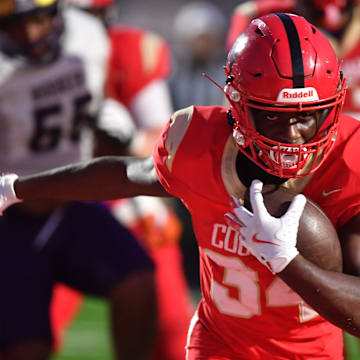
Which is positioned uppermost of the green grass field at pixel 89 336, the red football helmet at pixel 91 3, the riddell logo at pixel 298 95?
the riddell logo at pixel 298 95

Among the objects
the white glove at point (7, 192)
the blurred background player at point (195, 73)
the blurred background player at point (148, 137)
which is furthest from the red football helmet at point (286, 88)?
the blurred background player at point (195, 73)

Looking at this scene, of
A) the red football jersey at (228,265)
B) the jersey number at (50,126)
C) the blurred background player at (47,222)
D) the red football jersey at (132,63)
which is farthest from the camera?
the red football jersey at (132,63)

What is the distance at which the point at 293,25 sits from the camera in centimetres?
273

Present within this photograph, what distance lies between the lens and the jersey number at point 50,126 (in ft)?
14.5

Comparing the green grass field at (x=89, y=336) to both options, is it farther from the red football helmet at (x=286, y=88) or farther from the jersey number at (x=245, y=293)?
the red football helmet at (x=286, y=88)

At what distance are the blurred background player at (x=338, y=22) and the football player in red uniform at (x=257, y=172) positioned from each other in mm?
2117

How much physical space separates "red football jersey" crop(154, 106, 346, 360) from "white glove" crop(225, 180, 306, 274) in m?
0.16

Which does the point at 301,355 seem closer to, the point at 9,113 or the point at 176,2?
the point at 9,113

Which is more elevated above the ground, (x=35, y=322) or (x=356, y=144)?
(x=356, y=144)

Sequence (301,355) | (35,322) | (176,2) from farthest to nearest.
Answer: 1. (176,2)
2. (35,322)
3. (301,355)

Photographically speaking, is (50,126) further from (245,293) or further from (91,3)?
(245,293)

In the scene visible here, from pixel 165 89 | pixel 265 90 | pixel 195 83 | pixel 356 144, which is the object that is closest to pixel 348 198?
pixel 356 144

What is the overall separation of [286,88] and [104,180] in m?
0.69

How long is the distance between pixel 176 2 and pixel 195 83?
5.28 meters
